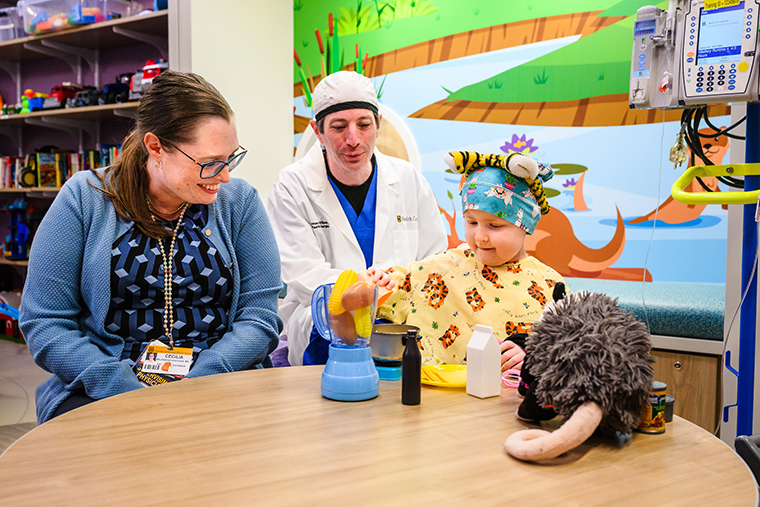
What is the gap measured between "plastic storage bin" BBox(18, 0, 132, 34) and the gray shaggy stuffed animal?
14.5ft

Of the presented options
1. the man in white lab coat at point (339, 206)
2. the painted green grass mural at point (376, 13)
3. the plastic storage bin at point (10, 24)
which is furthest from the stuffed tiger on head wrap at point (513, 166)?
the plastic storage bin at point (10, 24)

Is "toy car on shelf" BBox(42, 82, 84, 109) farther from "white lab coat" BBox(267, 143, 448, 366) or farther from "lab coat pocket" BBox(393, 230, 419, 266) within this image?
"lab coat pocket" BBox(393, 230, 419, 266)

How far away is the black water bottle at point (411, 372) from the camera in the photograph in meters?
1.23

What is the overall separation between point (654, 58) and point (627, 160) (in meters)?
1.54

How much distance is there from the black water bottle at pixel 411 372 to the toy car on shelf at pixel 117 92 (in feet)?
12.9

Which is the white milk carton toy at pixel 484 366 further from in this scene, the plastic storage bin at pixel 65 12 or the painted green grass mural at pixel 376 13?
the plastic storage bin at pixel 65 12

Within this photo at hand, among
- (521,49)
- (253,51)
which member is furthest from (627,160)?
(253,51)

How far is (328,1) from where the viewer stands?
4.56 meters

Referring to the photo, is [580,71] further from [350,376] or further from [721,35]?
[350,376]

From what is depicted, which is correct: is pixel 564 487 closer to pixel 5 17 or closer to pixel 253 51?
pixel 253 51

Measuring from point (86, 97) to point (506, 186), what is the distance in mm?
3974

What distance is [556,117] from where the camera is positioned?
3.62 meters

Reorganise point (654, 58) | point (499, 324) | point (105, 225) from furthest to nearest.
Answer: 1. point (654, 58)
2. point (499, 324)
3. point (105, 225)

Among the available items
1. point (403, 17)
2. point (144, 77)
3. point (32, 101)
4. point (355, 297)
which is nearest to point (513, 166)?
point (355, 297)
